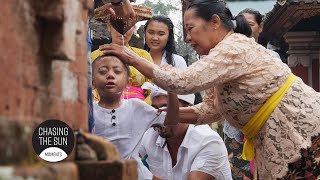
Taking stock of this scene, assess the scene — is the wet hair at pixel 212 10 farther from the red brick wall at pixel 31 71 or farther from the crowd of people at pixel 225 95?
the red brick wall at pixel 31 71

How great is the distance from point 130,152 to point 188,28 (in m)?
0.91

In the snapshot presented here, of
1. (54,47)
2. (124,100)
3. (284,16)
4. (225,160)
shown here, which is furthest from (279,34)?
(54,47)

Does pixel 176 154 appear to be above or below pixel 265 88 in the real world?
below

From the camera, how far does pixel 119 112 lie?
4664 millimetres

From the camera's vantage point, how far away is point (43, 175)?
207cm

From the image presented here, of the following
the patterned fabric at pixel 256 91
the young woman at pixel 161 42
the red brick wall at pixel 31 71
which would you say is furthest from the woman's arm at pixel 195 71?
the young woman at pixel 161 42

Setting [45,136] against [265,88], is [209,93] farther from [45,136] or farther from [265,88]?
[45,136]

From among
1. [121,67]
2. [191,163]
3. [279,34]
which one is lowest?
[191,163]

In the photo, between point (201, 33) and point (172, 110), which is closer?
point (201, 33)

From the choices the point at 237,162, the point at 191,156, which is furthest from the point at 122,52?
the point at 237,162

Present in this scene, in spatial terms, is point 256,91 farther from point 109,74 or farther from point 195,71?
point 109,74

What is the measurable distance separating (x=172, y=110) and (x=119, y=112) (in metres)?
0.34

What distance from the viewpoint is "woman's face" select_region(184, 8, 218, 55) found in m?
4.29

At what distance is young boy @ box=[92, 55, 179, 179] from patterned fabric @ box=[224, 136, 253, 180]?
6.32 ft
